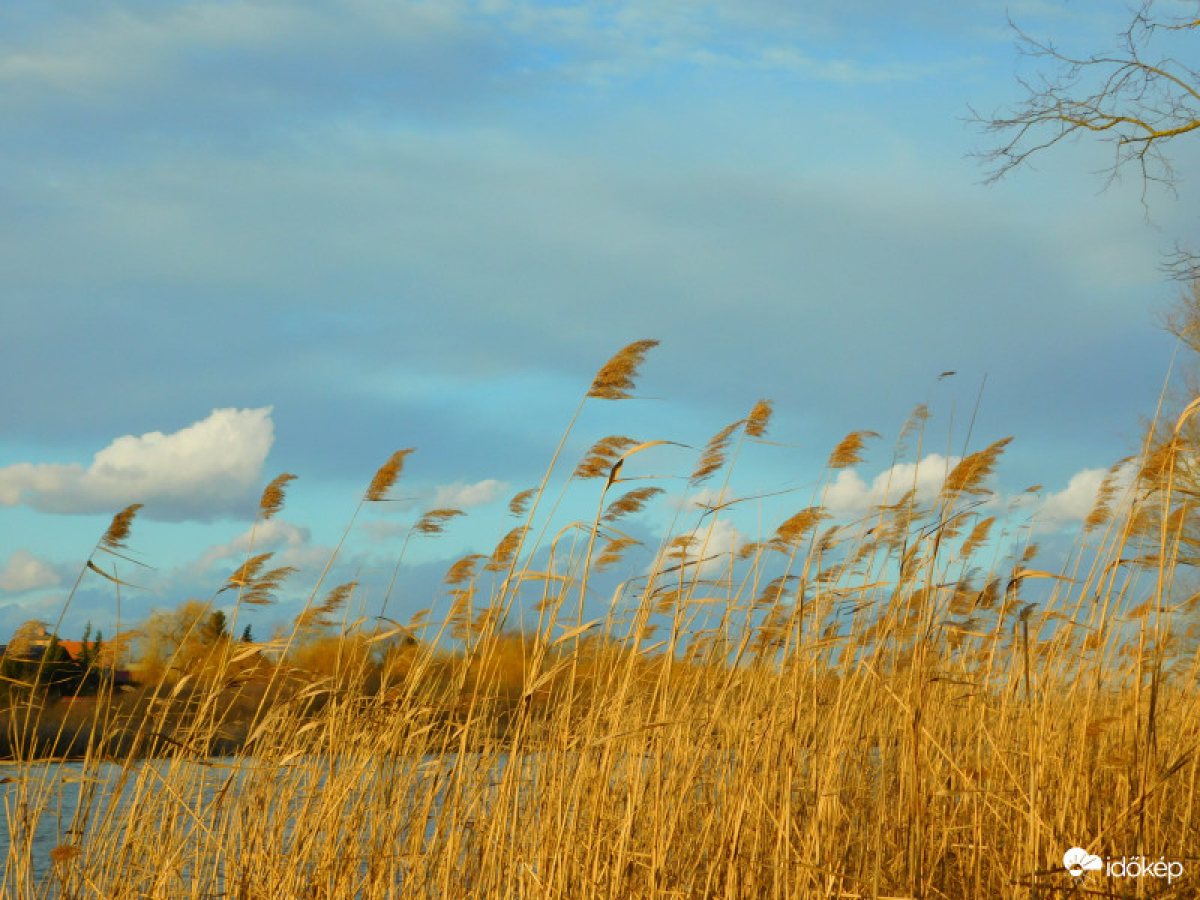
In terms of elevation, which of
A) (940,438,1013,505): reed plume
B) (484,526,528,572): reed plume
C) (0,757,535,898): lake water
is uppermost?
(940,438,1013,505): reed plume

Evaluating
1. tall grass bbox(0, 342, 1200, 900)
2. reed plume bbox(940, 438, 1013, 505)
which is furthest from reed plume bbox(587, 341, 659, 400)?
reed plume bbox(940, 438, 1013, 505)

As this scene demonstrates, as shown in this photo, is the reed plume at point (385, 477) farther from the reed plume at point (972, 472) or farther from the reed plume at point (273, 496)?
the reed plume at point (972, 472)

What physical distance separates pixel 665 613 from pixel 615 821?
0.73 m

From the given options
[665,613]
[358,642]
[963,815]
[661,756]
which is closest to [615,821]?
[661,756]

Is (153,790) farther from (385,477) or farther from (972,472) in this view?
(972,472)

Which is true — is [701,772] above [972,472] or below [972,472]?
below

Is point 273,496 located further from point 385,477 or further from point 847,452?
point 847,452

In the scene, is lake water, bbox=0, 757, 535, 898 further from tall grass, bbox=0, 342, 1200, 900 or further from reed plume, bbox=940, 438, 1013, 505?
reed plume, bbox=940, 438, 1013, 505

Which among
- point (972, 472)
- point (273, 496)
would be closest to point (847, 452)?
point (972, 472)

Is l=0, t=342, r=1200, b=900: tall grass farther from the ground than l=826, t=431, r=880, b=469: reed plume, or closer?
closer

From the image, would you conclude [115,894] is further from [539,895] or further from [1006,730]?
[1006,730]

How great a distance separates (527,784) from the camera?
3.42 m

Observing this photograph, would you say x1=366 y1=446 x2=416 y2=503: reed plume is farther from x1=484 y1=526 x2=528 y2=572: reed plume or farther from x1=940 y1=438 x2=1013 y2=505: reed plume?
x1=940 y1=438 x2=1013 y2=505: reed plume

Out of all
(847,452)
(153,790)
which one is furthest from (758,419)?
(153,790)
